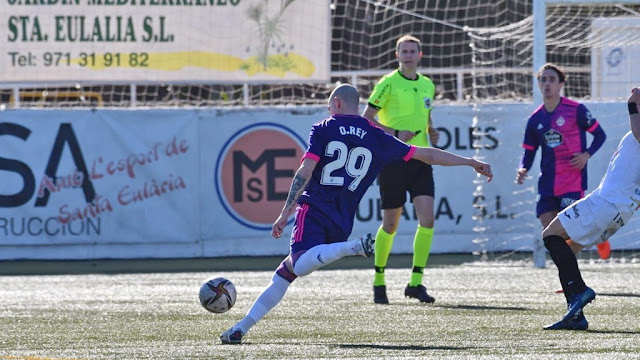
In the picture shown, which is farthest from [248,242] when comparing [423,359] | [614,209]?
[423,359]

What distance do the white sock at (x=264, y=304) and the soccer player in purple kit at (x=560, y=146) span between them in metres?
4.39

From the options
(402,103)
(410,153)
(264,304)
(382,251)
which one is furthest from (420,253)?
(264,304)

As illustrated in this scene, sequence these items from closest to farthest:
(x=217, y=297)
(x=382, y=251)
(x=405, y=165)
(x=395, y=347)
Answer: (x=395, y=347) < (x=217, y=297) < (x=382, y=251) < (x=405, y=165)

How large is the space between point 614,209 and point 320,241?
76.7 inches

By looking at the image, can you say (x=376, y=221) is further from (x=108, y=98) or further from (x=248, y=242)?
(x=108, y=98)

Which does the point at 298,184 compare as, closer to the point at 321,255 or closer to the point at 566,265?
the point at 321,255

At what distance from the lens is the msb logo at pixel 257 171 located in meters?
16.5

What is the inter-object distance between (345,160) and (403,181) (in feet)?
9.97

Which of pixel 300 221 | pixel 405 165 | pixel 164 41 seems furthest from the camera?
pixel 164 41

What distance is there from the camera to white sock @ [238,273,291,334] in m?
7.64

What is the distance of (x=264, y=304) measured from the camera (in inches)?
303

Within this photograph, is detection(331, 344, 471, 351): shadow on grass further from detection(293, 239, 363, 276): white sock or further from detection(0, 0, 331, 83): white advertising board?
detection(0, 0, 331, 83): white advertising board

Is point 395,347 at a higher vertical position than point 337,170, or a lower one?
lower

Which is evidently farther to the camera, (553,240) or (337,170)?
(553,240)
